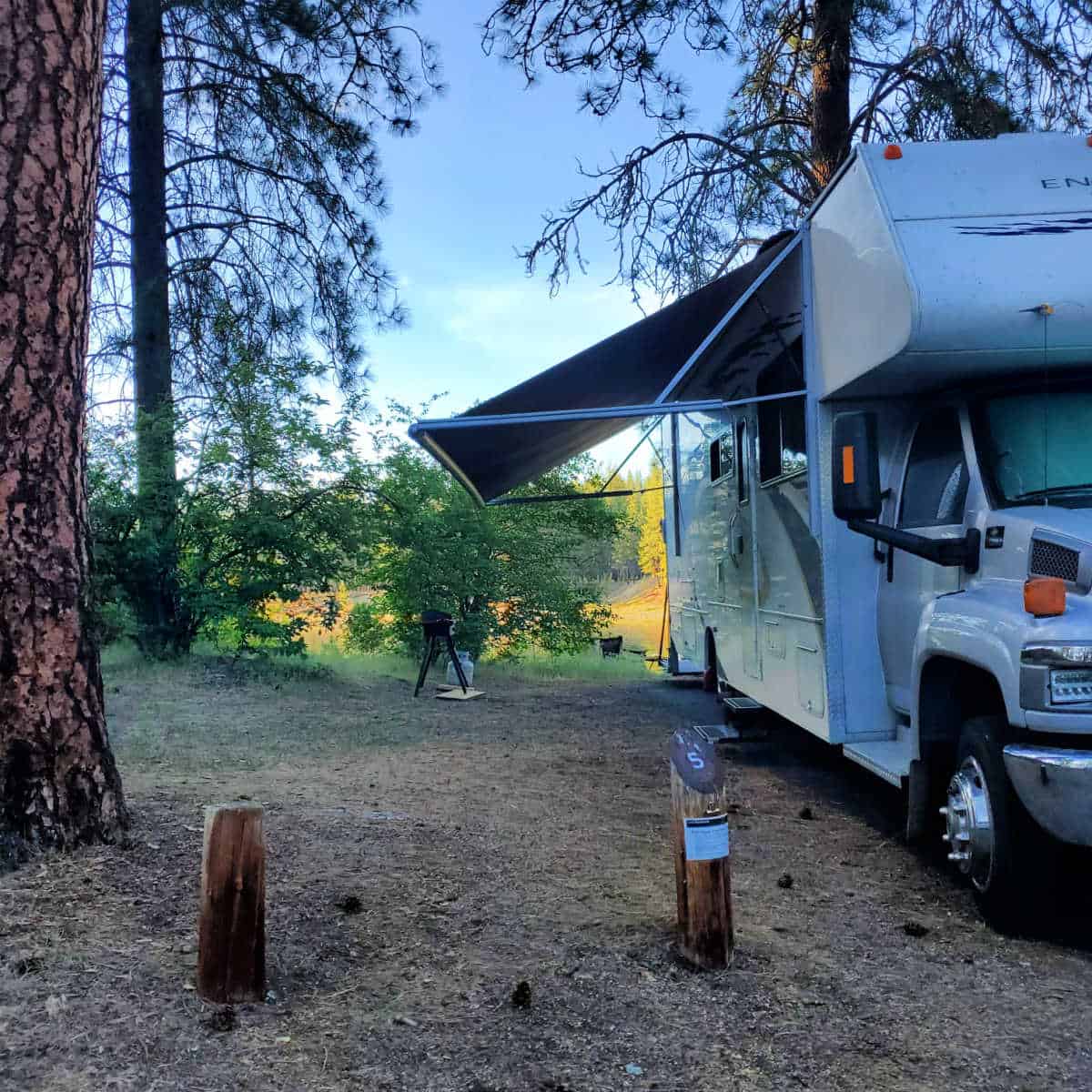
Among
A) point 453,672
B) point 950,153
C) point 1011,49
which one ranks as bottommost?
point 453,672

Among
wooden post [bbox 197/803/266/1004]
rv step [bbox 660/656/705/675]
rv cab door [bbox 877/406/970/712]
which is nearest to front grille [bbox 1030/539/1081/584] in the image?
rv cab door [bbox 877/406/970/712]

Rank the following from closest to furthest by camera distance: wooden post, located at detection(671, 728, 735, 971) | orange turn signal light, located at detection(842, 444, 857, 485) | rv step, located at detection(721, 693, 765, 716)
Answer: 1. wooden post, located at detection(671, 728, 735, 971)
2. orange turn signal light, located at detection(842, 444, 857, 485)
3. rv step, located at detection(721, 693, 765, 716)

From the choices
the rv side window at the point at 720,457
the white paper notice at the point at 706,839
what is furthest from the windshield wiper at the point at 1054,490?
the rv side window at the point at 720,457

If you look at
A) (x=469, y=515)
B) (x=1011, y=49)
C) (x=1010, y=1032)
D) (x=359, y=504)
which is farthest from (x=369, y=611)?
(x=1010, y=1032)

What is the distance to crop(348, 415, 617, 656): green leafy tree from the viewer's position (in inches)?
553

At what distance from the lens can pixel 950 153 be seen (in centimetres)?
478

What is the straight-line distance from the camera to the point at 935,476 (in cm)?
477

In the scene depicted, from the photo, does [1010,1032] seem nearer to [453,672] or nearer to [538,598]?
[453,672]

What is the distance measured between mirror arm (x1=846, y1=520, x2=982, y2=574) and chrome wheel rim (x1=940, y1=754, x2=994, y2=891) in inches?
30.7

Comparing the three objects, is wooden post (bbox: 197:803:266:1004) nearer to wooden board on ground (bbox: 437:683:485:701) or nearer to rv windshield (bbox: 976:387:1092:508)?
rv windshield (bbox: 976:387:1092:508)

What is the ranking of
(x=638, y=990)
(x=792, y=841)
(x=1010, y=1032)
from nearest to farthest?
(x=1010, y=1032)
(x=638, y=990)
(x=792, y=841)

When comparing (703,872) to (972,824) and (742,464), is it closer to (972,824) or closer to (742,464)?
(972,824)

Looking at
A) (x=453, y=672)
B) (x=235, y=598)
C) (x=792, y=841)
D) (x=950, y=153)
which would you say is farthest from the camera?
(x=453, y=672)

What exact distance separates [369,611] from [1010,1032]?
1333 centimetres
